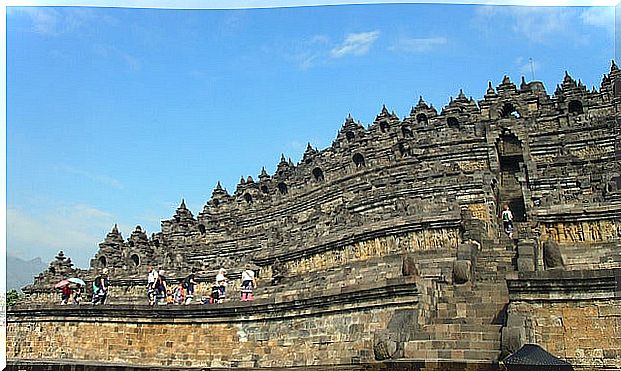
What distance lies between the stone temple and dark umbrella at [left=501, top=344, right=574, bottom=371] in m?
1.27

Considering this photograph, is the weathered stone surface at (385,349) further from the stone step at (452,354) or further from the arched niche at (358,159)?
the arched niche at (358,159)

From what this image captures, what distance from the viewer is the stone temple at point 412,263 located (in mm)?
16422

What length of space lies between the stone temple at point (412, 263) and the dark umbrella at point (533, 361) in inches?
50.0

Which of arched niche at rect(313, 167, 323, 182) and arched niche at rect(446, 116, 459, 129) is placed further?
arched niche at rect(313, 167, 323, 182)

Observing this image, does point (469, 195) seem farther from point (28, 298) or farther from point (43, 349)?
point (28, 298)

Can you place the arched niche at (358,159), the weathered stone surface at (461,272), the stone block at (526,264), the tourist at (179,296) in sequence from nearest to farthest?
the weathered stone surface at (461,272) → the stone block at (526,264) → the tourist at (179,296) → the arched niche at (358,159)

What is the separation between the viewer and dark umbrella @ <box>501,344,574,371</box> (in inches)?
493

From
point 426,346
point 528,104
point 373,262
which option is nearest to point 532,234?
point 373,262

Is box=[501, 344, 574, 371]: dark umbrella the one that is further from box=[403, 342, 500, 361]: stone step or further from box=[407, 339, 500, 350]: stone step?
box=[407, 339, 500, 350]: stone step

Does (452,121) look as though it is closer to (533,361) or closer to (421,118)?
(421,118)

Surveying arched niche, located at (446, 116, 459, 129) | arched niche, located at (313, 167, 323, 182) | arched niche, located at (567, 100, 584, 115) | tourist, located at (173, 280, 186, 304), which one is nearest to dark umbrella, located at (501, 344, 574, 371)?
tourist, located at (173, 280, 186, 304)

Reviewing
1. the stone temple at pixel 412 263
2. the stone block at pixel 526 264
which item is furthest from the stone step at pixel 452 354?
the stone block at pixel 526 264

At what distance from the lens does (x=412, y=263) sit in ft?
62.5

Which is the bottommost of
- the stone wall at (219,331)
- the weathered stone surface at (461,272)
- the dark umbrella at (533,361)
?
the dark umbrella at (533,361)
